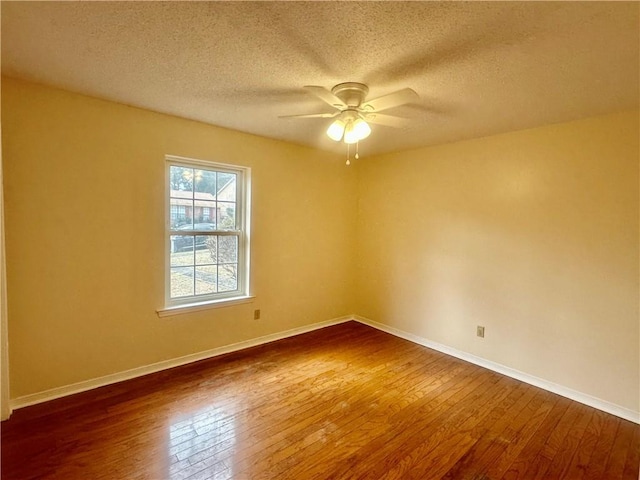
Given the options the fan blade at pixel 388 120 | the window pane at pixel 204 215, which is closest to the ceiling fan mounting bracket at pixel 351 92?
the fan blade at pixel 388 120

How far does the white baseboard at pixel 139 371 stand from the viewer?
7.72 feet

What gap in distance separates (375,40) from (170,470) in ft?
8.37

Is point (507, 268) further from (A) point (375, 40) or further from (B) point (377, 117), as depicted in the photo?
(A) point (375, 40)

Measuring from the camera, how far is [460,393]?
2.69m

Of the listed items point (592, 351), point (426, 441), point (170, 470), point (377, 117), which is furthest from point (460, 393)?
point (377, 117)

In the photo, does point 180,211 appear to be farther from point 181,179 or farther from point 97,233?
point 97,233

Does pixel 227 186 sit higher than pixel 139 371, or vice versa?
pixel 227 186

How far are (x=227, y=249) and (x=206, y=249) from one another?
229 mm

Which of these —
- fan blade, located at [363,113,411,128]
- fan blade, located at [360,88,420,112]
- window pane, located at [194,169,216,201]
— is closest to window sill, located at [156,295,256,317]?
window pane, located at [194,169,216,201]

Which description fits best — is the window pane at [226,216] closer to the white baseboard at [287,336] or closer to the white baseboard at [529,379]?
the white baseboard at [287,336]

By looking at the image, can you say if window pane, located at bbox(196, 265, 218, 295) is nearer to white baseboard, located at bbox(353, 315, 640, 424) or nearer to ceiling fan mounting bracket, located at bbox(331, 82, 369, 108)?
ceiling fan mounting bracket, located at bbox(331, 82, 369, 108)

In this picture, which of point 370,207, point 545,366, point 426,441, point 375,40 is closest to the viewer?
point 375,40

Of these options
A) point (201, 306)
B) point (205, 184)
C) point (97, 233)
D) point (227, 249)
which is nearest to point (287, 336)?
point (201, 306)

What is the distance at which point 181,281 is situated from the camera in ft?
10.2
